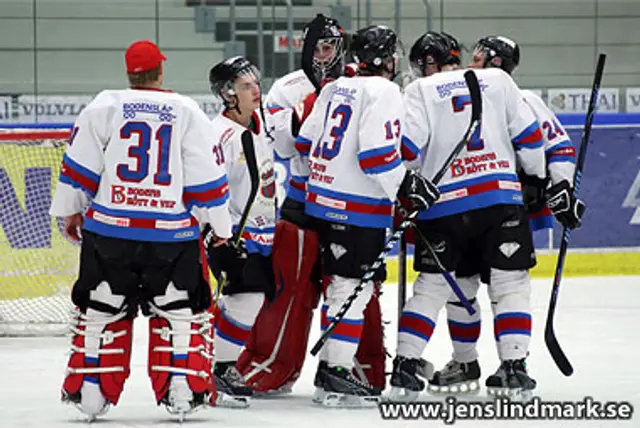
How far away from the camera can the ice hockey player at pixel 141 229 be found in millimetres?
4191

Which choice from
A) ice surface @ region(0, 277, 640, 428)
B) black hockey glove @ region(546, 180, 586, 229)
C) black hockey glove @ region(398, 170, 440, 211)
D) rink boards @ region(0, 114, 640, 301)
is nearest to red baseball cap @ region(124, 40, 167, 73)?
black hockey glove @ region(398, 170, 440, 211)

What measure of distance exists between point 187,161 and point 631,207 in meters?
4.90

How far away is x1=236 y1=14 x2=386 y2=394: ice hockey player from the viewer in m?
4.93

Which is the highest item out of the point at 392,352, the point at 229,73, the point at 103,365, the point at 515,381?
the point at 229,73

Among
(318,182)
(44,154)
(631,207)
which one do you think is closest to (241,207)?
(318,182)

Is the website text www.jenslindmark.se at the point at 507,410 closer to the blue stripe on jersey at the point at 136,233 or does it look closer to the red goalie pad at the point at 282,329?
the red goalie pad at the point at 282,329

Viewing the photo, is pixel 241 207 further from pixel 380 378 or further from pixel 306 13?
pixel 306 13

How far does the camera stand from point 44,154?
6.96m

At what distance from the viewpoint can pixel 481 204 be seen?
185 inches

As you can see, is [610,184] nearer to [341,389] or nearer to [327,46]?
[327,46]

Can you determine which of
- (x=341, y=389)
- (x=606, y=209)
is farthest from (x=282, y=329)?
(x=606, y=209)

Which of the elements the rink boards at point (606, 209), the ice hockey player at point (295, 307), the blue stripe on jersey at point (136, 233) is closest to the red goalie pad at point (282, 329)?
the ice hockey player at point (295, 307)

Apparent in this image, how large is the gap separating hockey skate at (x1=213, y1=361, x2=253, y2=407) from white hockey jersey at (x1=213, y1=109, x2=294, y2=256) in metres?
0.40

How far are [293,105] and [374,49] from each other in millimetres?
538
